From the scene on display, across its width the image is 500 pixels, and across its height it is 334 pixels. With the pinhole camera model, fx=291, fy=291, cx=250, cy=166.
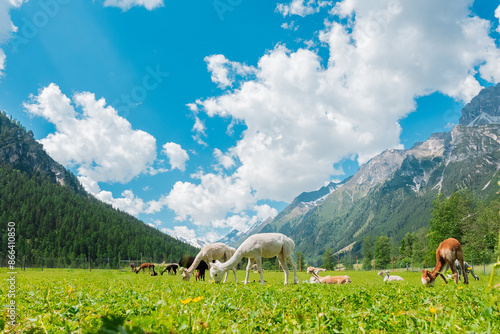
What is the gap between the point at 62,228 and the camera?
14688 cm

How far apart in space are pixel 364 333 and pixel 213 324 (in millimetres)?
1662

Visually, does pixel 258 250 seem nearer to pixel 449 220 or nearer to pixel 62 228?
pixel 449 220

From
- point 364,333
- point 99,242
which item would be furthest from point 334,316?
point 99,242

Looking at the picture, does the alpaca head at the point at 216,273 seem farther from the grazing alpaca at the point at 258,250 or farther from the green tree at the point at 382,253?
the green tree at the point at 382,253

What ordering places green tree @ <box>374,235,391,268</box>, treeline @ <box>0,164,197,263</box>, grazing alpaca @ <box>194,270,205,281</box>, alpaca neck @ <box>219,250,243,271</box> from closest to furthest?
alpaca neck @ <box>219,250,243,271</box> → grazing alpaca @ <box>194,270,205,281</box> → green tree @ <box>374,235,391,268</box> → treeline @ <box>0,164,197,263</box>

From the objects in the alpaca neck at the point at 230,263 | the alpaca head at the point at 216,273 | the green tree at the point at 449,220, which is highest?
the green tree at the point at 449,220

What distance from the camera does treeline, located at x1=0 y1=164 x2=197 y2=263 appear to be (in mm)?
138125

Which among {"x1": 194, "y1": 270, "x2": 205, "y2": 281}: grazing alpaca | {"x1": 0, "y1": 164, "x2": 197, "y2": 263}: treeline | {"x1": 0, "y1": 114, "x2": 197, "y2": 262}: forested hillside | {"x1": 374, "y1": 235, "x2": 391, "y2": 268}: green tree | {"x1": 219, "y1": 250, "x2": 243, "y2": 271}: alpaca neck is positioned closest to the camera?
{"x1": 219, "y1": 250, "x2": 243, "y2": 271}: alpaca neck

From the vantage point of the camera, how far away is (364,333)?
320 cm

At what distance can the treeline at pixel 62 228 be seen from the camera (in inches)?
5438

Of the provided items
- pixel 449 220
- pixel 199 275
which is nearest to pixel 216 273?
pixel 199 275

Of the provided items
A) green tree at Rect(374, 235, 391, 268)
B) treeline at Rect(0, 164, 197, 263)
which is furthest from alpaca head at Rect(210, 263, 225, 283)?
treeline at Rect(0, 164, 197, 263)

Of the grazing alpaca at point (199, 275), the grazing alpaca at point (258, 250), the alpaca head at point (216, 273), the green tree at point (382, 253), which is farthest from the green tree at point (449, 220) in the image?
the alpaca head at point (216, 273)

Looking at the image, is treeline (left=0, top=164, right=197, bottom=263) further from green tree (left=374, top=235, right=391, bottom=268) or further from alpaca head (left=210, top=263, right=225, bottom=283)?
alpaca head (left=210, top=263, right=225, bottom=283)
